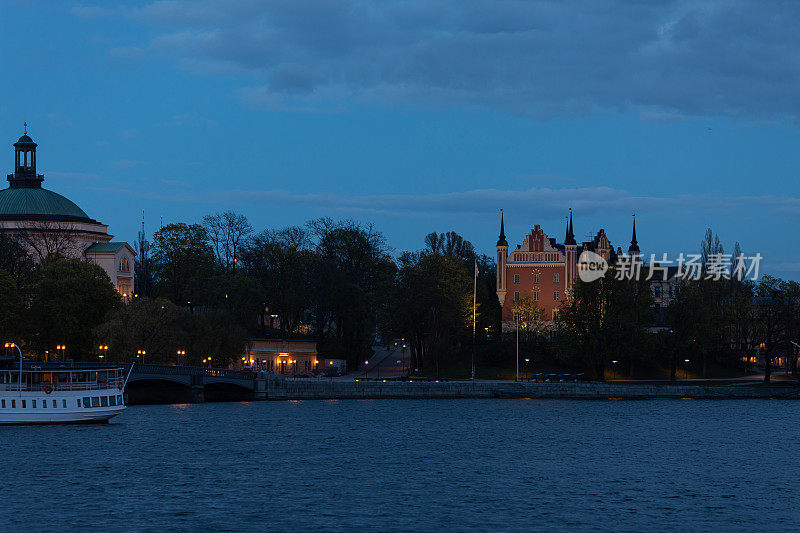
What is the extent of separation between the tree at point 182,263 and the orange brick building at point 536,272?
4514cm

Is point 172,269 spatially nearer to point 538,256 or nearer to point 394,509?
point 538,256

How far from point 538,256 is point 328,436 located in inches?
3405

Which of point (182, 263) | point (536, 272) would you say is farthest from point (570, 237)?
point (182, 263)

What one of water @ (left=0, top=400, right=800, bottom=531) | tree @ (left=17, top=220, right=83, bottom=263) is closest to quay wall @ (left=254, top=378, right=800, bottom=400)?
water @ (left=0, top=400, right=800, bottom=531)

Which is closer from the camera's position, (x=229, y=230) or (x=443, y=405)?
(x=443, y=405)

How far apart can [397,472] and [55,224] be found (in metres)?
106

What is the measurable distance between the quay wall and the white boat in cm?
2621

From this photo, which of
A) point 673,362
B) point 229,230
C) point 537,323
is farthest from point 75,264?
point 673,362

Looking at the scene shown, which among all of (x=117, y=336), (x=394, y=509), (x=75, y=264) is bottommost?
Result: (x=394, y=509)

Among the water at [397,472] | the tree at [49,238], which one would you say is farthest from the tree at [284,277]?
the water at [397,472]

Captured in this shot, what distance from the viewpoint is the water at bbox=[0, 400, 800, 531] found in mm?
49219

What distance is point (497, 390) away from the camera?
121m

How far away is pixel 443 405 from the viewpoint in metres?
110

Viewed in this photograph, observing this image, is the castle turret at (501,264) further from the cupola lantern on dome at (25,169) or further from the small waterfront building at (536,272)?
the cupola lantern on dome at (25,169)
